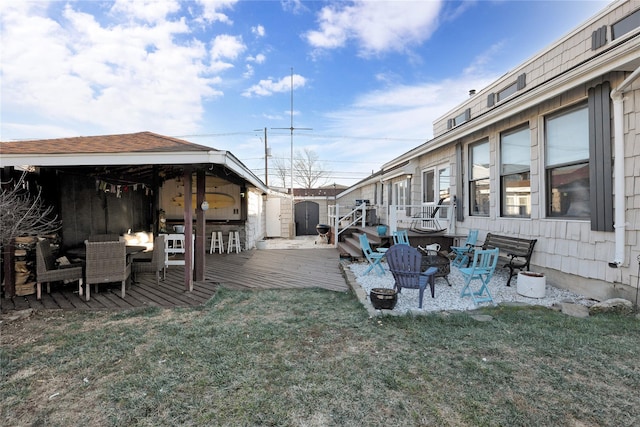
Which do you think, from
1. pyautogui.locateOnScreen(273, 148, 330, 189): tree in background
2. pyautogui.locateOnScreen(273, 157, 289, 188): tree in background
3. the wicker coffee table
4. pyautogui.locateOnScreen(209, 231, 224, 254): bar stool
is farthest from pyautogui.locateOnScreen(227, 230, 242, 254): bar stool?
pyautogui.locateOnScreen(273, 148, 330, 189): tree in background

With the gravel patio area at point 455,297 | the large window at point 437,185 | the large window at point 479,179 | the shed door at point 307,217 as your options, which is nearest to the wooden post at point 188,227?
the gravel patio area at point 455,297

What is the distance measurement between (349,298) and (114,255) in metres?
3.74

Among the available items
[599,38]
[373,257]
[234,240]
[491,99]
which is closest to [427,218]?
[373,257]

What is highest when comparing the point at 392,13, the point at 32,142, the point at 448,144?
the point at 392,13

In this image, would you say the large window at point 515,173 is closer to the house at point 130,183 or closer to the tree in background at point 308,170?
the house at point 130,183

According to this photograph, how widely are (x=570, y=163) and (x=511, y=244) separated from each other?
1733mm

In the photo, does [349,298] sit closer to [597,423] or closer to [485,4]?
[597,423]

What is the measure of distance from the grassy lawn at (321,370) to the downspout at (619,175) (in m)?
0.98

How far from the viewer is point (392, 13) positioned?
313 inches

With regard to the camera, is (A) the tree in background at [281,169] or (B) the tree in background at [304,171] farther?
(B) the tree in background at [304,171]

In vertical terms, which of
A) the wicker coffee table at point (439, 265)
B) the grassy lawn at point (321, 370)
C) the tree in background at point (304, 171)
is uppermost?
the tree in background at point (304, 171)

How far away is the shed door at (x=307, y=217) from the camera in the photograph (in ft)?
62.3

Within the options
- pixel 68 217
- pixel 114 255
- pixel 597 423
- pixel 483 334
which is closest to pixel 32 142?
pixel 68 217

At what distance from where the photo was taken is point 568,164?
4758mm
